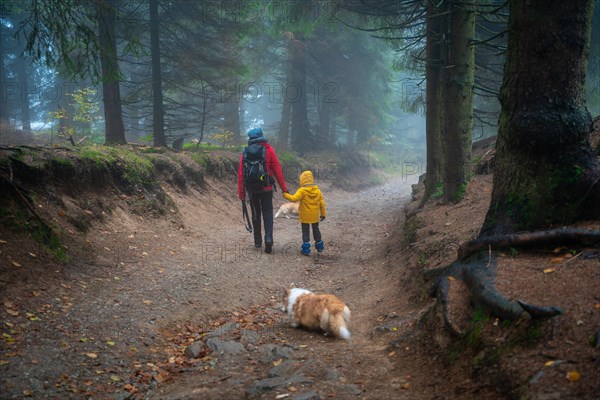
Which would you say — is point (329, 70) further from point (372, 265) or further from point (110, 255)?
point (110, 255)

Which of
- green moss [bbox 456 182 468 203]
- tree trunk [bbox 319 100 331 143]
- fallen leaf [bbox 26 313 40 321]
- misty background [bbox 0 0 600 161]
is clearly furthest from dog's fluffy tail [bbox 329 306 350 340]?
tree trunk [bbox 319 100 331 143]

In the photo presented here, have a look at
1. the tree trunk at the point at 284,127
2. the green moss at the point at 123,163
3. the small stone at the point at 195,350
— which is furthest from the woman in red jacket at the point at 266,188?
the tree trunk at the point at 284,127

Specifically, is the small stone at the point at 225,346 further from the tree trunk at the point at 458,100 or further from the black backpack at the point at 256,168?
the tree trunk at the point at 458,100

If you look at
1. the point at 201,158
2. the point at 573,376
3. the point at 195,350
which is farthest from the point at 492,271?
the point at 201,158

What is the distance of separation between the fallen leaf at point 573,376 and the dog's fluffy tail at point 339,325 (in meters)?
2.93

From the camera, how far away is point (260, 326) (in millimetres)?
6535

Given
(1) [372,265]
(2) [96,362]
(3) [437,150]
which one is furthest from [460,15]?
(2) [96,362]

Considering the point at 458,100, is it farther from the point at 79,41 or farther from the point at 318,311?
the point at 79,41

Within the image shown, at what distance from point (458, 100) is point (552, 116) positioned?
19.5 feet

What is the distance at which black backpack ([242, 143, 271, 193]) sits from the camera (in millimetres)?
10219

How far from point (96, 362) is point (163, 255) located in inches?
182

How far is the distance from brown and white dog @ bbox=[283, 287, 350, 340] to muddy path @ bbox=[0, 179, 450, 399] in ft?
0.53

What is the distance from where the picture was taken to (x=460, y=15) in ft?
34.0

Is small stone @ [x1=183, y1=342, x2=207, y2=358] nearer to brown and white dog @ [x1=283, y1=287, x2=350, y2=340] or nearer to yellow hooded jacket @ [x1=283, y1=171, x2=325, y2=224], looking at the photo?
brown and white dog @ [x1=283, y1=287, x2=350, y2=340]
